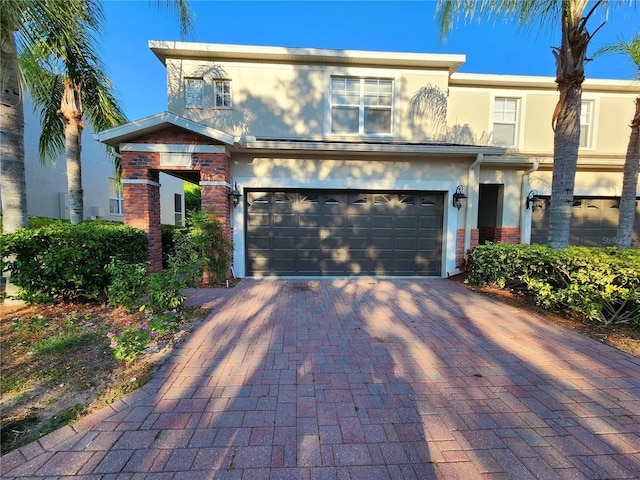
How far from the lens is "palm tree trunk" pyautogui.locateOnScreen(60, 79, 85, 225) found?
6.77 m

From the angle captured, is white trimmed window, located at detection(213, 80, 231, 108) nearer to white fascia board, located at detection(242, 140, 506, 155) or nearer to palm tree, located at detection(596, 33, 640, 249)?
white fascia board, located at detection(242, 140, 506, 155)

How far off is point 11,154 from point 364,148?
6645mm

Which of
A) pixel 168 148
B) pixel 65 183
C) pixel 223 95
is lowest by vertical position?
pixel 65 183

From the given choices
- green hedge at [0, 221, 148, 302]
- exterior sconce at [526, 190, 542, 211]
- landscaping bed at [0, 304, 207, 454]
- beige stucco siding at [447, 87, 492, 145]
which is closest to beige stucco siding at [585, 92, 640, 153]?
exterior sconce at [526, 190, 542, 211]

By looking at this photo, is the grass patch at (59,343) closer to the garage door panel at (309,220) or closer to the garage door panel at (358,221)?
the garage door panel at (309,220)

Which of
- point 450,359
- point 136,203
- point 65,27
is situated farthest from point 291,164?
point 450,359

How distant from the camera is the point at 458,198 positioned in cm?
753

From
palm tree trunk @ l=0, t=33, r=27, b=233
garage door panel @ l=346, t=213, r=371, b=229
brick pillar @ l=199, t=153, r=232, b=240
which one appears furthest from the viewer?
garage door panel @ l=346, t=213, r=371, b=229

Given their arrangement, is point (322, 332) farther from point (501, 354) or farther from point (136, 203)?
point (136, 203)

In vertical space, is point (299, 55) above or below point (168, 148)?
above

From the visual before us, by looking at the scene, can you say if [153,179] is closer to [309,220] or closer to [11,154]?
[11,154]

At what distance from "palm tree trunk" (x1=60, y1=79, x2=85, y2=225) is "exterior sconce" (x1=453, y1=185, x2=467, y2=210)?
953 centimetres

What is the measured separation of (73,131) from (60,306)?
476 centimetres

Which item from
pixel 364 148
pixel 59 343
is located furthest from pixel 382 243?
pixel 59 343
